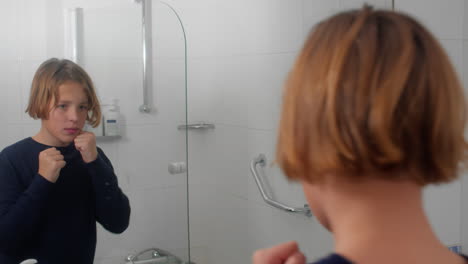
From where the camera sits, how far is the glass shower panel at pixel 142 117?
4.42 ft

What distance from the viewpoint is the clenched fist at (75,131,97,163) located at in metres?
1.17

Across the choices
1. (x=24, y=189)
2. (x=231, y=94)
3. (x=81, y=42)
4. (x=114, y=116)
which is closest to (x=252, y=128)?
(x=231, y=94)

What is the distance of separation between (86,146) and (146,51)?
428 millimetres

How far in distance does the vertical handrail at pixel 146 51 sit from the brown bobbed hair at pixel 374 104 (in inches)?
39.9

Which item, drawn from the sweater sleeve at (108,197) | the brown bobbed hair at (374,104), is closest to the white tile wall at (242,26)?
the sweater sleeve at (108,197)

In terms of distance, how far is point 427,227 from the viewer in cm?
51

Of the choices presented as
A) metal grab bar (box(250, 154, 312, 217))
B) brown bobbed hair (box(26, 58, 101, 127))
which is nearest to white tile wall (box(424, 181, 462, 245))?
metal grab bar (box(250, 154, 312, 217))

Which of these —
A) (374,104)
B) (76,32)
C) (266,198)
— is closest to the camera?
(374,104)

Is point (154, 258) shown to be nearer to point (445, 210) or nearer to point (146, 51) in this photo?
point (146, 51)

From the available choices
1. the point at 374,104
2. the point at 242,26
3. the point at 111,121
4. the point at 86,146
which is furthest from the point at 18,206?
the point at 242,26

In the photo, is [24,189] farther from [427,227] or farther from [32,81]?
[427,227]

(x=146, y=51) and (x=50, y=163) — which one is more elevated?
(x=146, y=51)

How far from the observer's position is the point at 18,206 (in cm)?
106

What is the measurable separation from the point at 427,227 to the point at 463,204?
1.02 m
